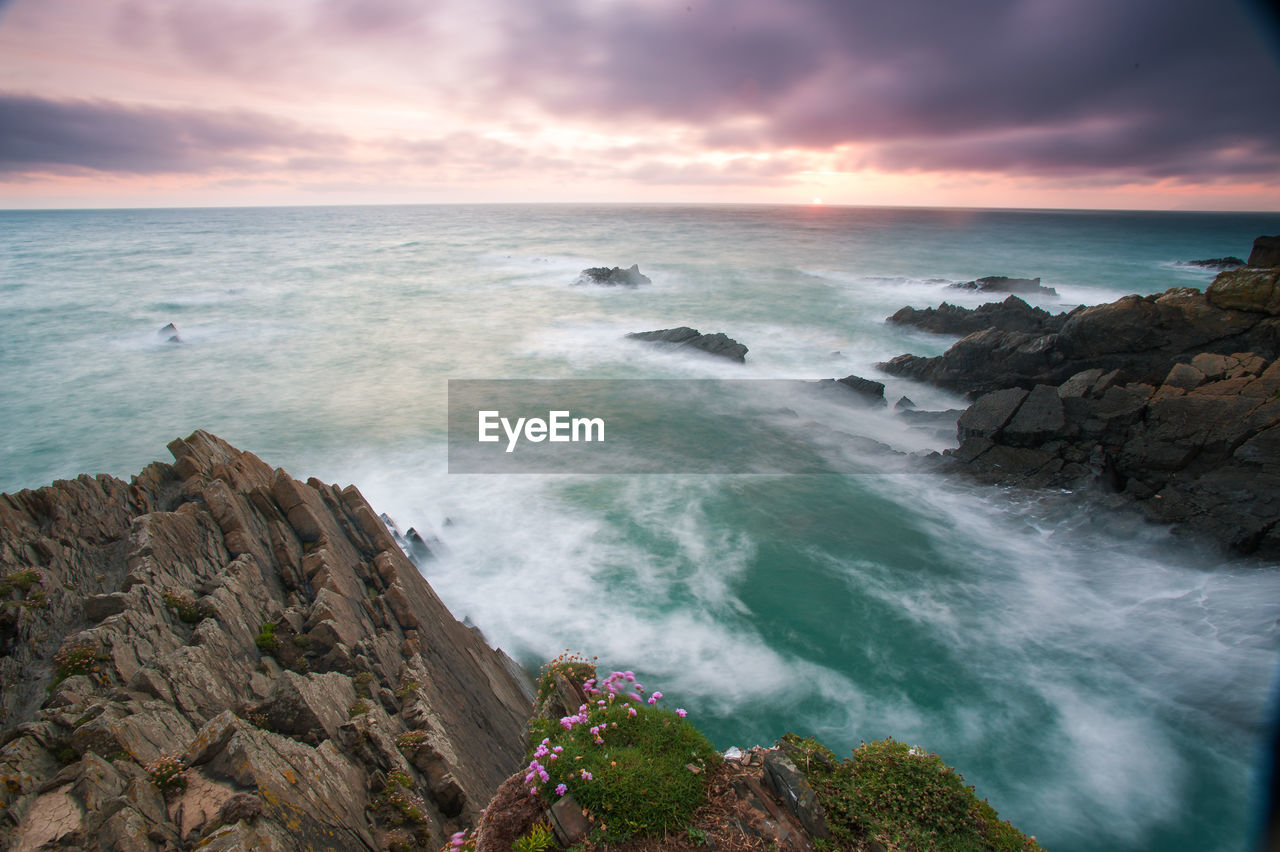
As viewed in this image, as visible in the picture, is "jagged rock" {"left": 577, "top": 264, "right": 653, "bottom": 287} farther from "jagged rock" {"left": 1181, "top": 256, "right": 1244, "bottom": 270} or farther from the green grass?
"jagged rock" {"left": 1181, "top": 256, "right": 1244, "bottom": 270}

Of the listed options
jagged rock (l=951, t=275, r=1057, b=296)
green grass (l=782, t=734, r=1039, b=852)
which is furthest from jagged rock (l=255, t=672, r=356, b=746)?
jagged rock (l=951, t=275, r=1057, b=296)

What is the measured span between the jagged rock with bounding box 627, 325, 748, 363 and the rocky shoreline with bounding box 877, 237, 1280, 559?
18007 mm

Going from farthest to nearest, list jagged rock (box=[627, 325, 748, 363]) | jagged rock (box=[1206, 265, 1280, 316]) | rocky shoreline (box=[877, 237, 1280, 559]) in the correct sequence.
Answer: jagged rock (box=[627, 325, 748, 363]) < jagged rock (box=[1206, 265, 1280, 316]) < rocky shoreline (box=[877, 237, 1280, 559])

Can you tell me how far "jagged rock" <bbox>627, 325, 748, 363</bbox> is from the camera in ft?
156

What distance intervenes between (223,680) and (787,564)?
18.4 meters

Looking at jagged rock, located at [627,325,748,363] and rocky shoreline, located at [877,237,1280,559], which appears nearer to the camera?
rocky shoreline, located at [877,237,1280,559]

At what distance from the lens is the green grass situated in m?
8.48

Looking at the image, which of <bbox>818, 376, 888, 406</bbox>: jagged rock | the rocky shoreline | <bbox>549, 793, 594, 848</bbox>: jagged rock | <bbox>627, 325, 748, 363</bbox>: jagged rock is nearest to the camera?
<bbox>549, 793, 594, 848</bbox>: jagged rock

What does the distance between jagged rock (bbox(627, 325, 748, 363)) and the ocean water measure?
1.43m

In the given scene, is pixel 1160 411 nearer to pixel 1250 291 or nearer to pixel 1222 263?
pixel 1250 291

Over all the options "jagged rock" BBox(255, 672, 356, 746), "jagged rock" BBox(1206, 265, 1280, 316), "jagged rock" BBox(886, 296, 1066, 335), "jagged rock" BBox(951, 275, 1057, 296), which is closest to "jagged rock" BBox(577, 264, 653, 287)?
"jagged rock" BBox(886, 296, 1066, 335)

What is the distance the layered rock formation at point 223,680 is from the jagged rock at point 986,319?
3822cm

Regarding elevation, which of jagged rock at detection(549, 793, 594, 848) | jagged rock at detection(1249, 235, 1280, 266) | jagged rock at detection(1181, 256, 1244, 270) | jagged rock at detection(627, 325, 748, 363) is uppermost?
jagged rock at detection(1181, 256, 1244, 270)

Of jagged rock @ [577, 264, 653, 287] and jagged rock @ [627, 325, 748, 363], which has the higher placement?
jagged rock @ [577, 264, 653, 287]
